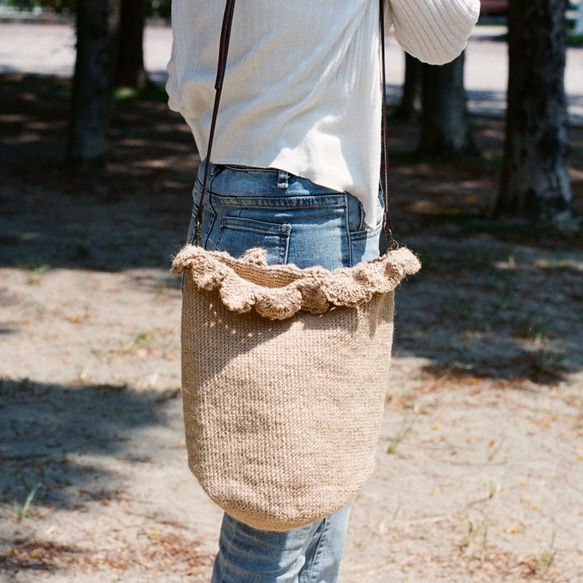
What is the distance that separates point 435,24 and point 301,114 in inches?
12.4

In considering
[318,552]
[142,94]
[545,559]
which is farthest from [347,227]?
[142,94]

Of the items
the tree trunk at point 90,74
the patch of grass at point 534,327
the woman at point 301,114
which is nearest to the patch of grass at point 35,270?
the patch of grass at point 534,327

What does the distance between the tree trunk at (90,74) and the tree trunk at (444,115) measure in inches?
146

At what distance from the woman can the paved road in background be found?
12.6 m

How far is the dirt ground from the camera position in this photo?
9.61ft

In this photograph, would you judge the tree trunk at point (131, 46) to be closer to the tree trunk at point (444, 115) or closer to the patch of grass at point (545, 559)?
the tree trunk at point (444, 115)

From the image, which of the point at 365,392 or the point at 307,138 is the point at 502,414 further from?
the point at 307,138

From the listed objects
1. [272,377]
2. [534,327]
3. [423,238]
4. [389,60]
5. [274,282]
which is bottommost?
[534,327]

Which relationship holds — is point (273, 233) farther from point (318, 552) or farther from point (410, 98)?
point (410, 98)

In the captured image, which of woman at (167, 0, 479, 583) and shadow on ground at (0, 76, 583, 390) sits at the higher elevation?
woman at (167, 0, 479, 583)

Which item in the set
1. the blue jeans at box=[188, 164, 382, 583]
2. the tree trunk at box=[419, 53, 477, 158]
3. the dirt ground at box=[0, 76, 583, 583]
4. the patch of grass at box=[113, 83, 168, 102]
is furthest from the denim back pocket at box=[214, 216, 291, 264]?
the patch of grass at box=[113, 83, 168, 102]

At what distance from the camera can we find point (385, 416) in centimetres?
402

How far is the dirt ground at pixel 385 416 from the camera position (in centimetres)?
293

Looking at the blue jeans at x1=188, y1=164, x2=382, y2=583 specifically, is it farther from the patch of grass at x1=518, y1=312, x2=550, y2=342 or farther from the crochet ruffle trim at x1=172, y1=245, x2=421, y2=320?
the patch of grass at x1=518, y1=312, x2=550, y2=342
